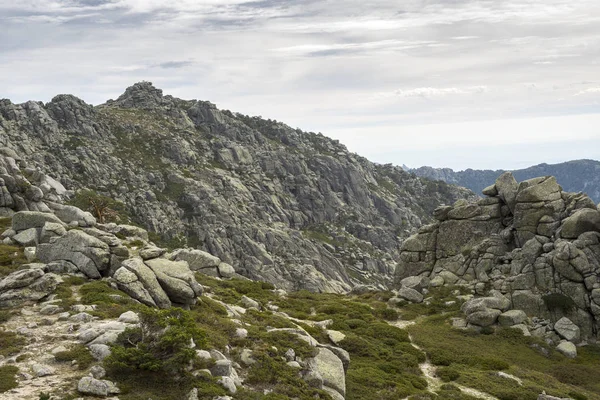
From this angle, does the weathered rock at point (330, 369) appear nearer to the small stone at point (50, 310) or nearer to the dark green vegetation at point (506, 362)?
the dark green vegetation at point (506, 362)

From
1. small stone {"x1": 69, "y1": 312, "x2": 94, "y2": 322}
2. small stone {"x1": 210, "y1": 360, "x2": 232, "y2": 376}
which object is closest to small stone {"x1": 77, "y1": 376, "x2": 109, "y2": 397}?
small stone {"x1": 210, "y1": 360, "x2": 232, "y2": 376}

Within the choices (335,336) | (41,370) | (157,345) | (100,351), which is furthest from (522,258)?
(41,370)

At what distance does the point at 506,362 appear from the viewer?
40188mm

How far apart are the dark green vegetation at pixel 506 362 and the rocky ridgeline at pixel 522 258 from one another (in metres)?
2.12

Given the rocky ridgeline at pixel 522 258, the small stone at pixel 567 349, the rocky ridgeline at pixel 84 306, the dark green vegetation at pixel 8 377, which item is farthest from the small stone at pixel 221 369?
the small stone at pixel 567 349

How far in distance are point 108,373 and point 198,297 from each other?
1495cm

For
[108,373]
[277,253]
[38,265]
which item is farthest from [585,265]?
[277,253]

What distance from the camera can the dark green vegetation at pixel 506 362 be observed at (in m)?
34.3

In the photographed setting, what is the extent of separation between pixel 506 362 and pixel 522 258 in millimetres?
21430

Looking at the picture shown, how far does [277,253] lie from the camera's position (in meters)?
194

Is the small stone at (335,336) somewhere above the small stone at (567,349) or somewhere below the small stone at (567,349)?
above

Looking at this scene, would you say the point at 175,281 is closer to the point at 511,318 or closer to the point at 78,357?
the point at 78,357

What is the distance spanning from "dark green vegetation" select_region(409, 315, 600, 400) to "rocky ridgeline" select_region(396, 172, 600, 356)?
2116 mm

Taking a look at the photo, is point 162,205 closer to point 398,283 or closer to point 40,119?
point 40,119
